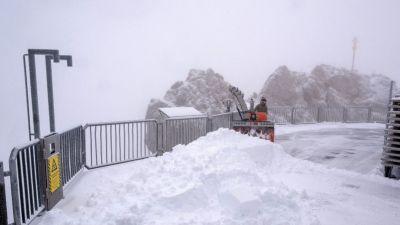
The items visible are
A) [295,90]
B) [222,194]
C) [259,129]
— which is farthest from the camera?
[295,90]

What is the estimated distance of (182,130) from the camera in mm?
10117

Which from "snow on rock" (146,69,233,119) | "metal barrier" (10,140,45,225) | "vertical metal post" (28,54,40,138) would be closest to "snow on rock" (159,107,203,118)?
"vertical metal post" (28,54,40,138)

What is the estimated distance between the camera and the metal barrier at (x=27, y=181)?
422 cm

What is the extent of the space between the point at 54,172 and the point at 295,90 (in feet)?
105

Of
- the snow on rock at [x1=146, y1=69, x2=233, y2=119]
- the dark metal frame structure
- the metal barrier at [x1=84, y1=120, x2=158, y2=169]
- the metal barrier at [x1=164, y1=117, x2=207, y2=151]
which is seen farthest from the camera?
the snow on rock at [x1=146, y1=69, x2=233, y2=119]

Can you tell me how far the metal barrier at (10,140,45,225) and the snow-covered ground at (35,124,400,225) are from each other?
1.08 feet

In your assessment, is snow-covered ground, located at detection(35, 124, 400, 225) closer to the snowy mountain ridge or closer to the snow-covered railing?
the snow-covered railing

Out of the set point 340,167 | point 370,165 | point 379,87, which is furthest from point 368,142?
point 379,87

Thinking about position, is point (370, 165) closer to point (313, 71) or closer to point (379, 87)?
point (313, 71)

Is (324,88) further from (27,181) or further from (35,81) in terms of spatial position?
(27,181)

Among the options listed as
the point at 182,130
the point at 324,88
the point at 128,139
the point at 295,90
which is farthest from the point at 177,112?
the point at 324,88

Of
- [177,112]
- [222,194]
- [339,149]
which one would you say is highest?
[177,112]

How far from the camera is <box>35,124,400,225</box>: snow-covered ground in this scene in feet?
15.4

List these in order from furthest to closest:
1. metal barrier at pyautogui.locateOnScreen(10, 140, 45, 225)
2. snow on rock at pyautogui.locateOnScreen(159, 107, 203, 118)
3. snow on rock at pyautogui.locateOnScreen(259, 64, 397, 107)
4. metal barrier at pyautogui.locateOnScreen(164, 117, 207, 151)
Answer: snow on rock at pyautogui.locateOnScreen(259, 64, 397, 107) → snow on rock at pyautogui.locateOnScreen(159, 107, 203, 118) → metal barrier at pyautogui.locateOnScreen(164, 117, 207, 151) → metal barrier at pyautogui.locateOnScreen(10, 140, 45, 225)
